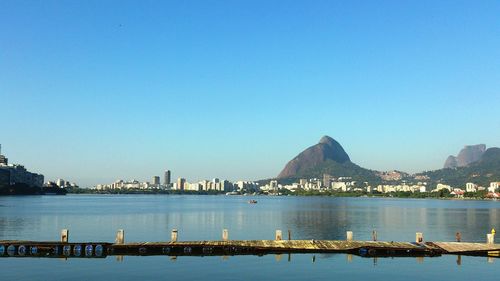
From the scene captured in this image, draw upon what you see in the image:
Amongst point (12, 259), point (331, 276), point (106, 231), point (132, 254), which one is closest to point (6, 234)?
point (106, 231)

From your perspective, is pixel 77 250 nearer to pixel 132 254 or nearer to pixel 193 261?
pixel 132 254

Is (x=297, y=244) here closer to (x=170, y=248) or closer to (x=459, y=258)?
(x=170, y=248)

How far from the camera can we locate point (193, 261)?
50.5m

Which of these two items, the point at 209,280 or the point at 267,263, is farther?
the point at 267,263

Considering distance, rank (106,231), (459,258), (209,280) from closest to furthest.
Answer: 1. (209,280)
2. (459,258)
3. (106,231)

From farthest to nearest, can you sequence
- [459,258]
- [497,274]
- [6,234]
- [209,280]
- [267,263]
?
[6,234] → [459,258] → [267,263] → [497,274] → [209,280]

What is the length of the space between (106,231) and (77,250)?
1180 inches

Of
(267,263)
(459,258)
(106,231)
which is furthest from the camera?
(106,231)

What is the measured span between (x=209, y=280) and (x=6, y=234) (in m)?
49.8

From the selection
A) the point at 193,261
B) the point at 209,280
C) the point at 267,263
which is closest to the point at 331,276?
the point at 267,263

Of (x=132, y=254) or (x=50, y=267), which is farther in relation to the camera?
(x=132, y=254)

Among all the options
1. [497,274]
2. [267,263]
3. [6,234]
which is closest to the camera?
[497,274]

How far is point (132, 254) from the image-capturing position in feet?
174


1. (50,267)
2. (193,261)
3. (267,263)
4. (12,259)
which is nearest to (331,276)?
(267,263)
